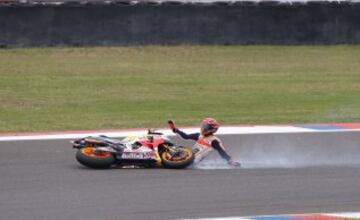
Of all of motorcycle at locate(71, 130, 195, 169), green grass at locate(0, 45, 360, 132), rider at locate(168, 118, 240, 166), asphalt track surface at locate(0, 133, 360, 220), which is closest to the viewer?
asphalt track surface at locate(0, 133, 360, 220)

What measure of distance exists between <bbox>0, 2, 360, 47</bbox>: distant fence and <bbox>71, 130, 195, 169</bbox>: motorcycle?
40.9 feet

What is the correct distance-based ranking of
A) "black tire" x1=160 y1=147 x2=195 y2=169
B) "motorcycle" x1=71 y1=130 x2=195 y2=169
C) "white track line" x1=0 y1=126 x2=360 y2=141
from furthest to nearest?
"white track line" x1=0 y1=126 x2=360 y2=141, "black tire" x1=160 y1=147 x2=195 y2=169, "motorcycle" x1=71 y1=130 x2=195 y2=169

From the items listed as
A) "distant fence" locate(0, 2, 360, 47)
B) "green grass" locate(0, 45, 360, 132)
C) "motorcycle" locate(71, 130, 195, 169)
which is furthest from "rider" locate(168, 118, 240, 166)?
"distant fence" locate(0, 2, 360, 47)

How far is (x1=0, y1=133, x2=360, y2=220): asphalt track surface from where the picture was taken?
28.6ft

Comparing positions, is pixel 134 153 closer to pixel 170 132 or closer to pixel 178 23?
pixel 170 132

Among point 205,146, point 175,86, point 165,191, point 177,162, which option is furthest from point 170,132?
point 175,86

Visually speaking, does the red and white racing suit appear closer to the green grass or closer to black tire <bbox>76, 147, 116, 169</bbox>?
black tire <bbox>76, 147, 116, 169</bbox>

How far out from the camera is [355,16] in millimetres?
24797

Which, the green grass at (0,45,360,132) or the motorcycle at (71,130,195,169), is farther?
the green grass at (0,45,360,132)

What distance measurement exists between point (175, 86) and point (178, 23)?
367cm

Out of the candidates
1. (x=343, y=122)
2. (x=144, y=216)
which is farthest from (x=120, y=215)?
(x=343, y=122)

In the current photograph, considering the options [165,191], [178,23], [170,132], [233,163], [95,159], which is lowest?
[165,191]

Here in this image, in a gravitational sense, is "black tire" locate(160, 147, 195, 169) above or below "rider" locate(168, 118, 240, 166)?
below

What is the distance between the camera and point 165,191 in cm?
954
